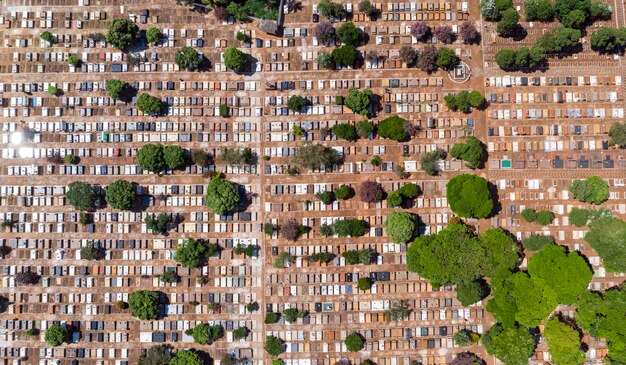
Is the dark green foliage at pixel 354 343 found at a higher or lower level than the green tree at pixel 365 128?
lower

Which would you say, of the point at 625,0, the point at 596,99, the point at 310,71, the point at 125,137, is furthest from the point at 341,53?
the point at 625,0

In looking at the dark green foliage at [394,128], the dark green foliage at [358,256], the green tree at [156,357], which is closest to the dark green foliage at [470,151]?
the dark green foliage at [394,128]

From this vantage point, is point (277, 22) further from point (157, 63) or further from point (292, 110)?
point (157, 63)

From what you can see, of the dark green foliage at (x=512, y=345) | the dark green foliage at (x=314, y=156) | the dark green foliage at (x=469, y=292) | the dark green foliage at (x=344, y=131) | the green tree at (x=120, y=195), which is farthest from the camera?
the dark green foliage at (x=344, y=131)

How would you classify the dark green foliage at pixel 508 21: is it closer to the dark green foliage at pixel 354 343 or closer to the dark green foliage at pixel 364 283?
the dark green foliage at pixel 364 283

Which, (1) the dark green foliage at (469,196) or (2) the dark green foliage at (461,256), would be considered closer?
(2) the dark green foliage at (461,256)

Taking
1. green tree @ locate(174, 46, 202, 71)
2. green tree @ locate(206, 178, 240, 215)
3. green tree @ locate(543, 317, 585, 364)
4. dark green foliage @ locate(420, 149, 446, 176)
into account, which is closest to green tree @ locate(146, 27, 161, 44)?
green tree @ locate(174, 46, 202, 71)

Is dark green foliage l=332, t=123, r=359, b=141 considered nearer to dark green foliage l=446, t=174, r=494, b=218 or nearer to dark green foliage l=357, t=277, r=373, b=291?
dark green foliage l=446, t=174, r=494, b=218
